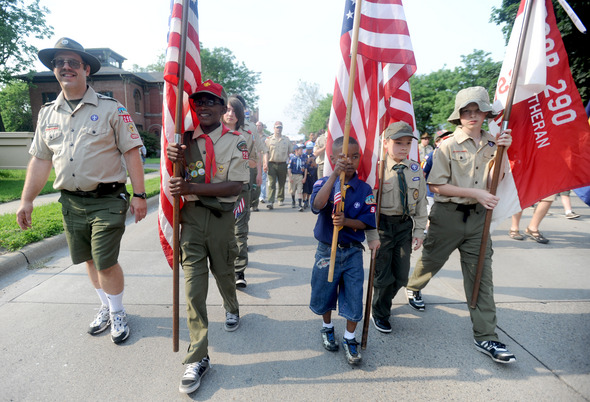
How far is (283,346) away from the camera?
2.84 meters

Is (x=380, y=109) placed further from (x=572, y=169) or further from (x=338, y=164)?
(x=572, y=169)

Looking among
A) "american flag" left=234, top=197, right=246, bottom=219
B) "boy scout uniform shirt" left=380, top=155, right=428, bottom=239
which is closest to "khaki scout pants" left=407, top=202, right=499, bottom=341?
"boy scout uniform shirt" left=380, top=155, right=428, bottom=239

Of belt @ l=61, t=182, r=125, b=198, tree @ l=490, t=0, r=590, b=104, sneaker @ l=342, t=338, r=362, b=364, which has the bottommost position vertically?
→ sneaker @ l=342, t=338, r=362, b=364

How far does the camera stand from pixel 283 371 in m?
2.54

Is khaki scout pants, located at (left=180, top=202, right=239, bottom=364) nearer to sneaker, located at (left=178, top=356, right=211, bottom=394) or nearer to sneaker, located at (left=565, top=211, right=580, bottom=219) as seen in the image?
sneaker, located at (left=178, top=356, right=211, bottom=394)

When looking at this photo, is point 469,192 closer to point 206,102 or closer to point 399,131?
point 399,131

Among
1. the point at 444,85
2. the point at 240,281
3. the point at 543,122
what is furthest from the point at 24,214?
the point at 444,85

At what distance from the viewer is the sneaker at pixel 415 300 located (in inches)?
138

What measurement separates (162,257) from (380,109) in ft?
11.7

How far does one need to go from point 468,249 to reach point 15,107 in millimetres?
71215

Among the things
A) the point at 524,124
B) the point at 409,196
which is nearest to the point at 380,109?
the point at 409,196

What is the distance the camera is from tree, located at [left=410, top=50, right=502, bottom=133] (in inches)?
787

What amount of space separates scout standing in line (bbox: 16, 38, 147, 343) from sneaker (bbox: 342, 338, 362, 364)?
179cm

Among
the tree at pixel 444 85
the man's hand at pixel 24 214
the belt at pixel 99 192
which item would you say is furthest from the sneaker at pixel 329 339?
the tree at pixel 444 85
